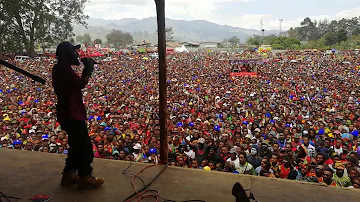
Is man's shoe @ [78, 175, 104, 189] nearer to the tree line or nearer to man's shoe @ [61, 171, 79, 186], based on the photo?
man's shoe @ [61, 171, 79, 186]

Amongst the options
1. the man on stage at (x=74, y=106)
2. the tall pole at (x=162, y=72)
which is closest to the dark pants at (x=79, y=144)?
the man on stage at (x=74, y=106)

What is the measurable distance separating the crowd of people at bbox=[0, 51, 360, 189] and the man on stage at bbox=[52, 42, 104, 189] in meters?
2.13

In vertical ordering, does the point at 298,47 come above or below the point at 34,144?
above

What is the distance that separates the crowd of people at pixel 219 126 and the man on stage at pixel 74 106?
2126 mm

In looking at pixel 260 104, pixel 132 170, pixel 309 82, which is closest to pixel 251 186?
pixel 132 170

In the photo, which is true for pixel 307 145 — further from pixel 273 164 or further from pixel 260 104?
pixel 260 104

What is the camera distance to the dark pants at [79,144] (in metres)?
1.99

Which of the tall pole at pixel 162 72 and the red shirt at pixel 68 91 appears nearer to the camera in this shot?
the red shirt at pixel 68 91

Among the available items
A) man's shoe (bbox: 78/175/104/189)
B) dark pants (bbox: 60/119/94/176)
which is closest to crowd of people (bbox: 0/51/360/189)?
man's shoe (bbox: 78/175/104/189)

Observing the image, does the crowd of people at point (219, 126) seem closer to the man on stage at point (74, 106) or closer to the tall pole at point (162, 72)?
the tall pole at point (162, 72)

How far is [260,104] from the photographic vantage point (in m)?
8.77

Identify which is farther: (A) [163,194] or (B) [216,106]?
(B) [216,106]

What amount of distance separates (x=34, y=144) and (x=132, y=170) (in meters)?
3.26

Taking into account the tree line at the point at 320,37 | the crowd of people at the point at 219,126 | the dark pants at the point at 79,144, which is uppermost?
the tree line at the point at 320,37
